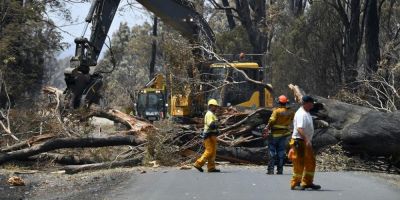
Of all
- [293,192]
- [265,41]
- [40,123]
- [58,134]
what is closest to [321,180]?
[293,192]

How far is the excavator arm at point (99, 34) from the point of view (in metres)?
17.9

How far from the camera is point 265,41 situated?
3616cm

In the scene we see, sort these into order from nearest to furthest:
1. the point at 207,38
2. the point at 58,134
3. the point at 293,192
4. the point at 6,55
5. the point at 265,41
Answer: the point at 293,192
the point at 58,134
the point at 207,38
the point at 6,55
the point at 265,41

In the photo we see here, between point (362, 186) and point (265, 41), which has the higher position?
point (265, 41)

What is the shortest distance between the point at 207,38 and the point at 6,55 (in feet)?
28.0

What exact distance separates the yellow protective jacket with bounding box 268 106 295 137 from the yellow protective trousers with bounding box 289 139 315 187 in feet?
8.34

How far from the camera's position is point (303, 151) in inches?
429

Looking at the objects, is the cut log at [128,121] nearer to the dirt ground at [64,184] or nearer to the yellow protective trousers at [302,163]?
the dirt ground at [64,184]

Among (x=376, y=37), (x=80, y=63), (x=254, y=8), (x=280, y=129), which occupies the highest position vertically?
(x=254, y=8)

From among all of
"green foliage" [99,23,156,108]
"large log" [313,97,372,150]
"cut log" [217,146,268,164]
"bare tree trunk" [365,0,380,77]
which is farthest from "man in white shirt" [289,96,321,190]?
"green foliage" [99,23,156,108]

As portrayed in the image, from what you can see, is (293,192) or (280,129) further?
(280,129)

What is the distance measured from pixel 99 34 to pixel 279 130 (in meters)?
7.24

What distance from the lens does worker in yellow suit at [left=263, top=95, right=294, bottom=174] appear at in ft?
44.3

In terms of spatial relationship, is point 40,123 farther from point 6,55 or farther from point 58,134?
point 6,55
